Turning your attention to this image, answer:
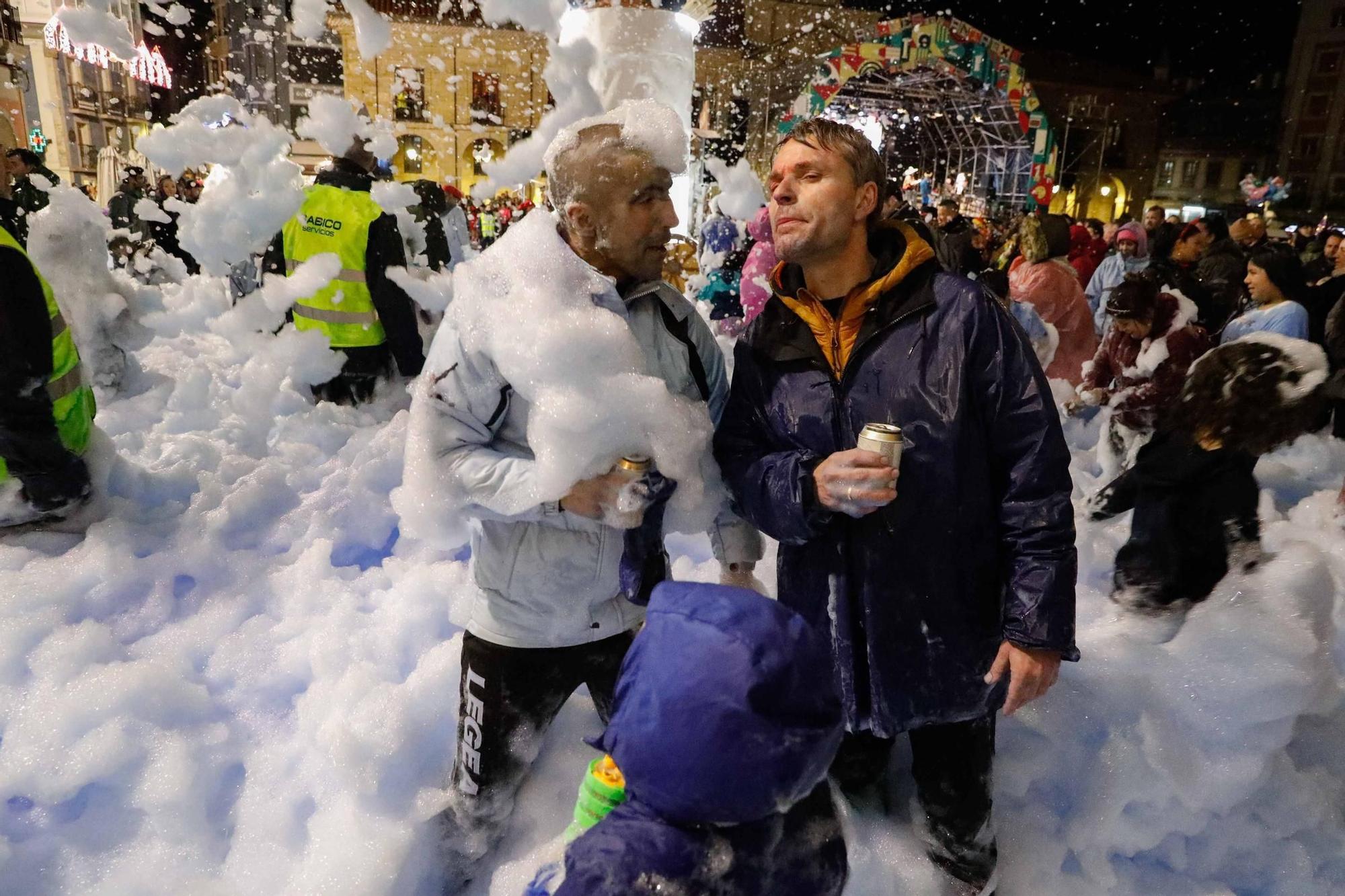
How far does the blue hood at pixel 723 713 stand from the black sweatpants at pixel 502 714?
810mm

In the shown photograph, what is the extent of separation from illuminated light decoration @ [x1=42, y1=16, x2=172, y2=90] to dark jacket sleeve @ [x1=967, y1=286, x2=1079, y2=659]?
28.8 meters

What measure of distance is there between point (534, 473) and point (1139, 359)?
4227 millimetres

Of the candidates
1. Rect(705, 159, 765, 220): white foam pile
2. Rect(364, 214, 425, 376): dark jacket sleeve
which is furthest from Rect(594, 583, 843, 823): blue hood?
Rect(705, 159, 765, 220): white foam pile

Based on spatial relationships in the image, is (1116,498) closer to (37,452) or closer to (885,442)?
(885,442)

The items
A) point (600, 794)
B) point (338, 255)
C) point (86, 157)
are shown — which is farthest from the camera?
point (86, 157)

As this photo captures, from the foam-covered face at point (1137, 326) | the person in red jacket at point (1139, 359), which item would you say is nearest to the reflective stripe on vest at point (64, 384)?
the person in red jacket at point (1139, 359)

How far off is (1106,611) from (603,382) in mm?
2782

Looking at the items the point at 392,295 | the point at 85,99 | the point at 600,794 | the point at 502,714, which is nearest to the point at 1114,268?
the point at 392,295

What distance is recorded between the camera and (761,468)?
1942mm

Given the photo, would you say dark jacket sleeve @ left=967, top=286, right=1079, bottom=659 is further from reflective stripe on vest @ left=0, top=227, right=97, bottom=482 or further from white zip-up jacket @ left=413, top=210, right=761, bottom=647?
reflective stripe on vest @ left=0, top=227, right=97, bottom=482

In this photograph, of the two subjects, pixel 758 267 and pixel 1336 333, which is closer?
pixel 1336 333

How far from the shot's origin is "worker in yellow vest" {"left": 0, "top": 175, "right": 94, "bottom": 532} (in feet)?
10.1

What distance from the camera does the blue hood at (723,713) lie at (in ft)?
3.94

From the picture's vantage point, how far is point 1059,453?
5.89ft
